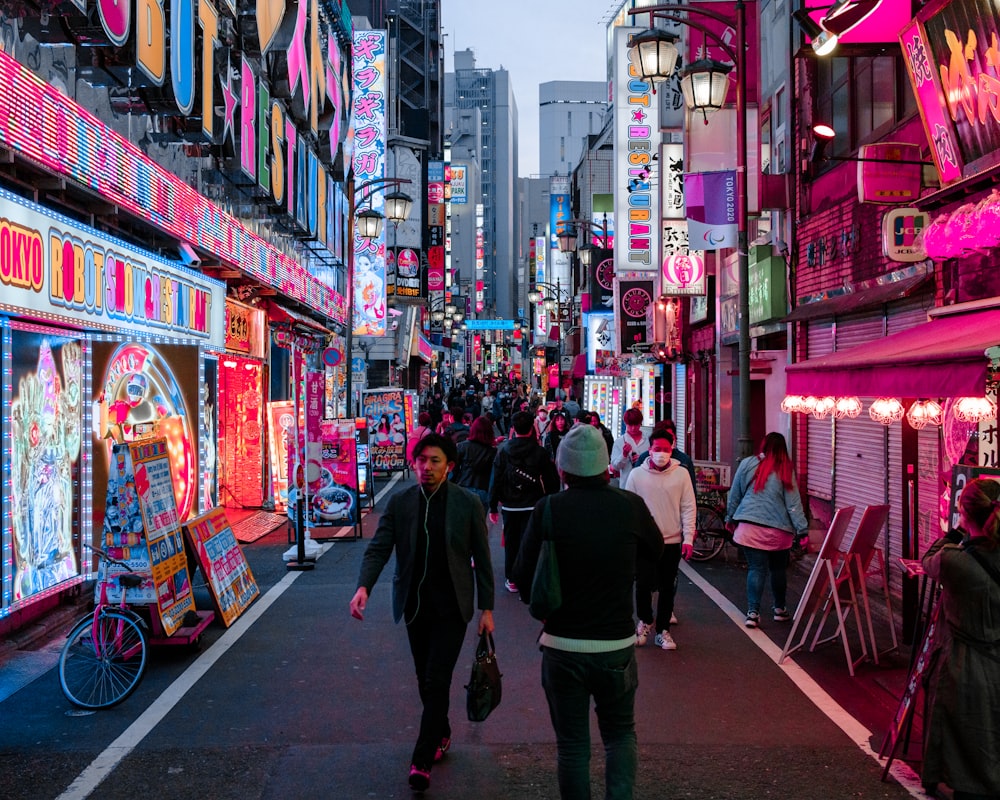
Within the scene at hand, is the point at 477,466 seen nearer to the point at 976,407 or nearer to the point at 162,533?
the point at 162,533

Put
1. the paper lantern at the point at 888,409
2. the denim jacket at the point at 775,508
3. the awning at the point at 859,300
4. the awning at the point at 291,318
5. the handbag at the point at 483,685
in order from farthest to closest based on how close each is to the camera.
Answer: the awning at the point at 291,318 < the awning at the point at 859,300 < the paper lantern at the point at 888,409 < the denim jacket at the point at 775,508 < the handbag at the point at 483,685

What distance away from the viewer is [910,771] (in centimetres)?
600

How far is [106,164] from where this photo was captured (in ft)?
36.4

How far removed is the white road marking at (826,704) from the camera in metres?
5.91

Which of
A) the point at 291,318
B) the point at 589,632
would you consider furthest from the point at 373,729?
the point at 291,318

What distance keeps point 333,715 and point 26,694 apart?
2392 millimetres

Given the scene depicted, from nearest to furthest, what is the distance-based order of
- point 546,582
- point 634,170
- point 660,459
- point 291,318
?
1. point 546,582
2. point 660,459
3. point 291,318
4. point 634,170

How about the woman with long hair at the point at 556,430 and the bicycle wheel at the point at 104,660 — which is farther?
the woman with long hair at the point at 556,430

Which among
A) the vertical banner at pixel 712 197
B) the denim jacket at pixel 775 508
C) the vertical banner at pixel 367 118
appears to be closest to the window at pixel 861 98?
the vertical banner at pixel 712 197

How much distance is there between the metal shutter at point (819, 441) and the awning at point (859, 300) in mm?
421

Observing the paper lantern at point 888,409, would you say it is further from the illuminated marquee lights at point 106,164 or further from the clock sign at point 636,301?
the clock sign at point 636,301

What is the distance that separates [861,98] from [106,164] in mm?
10286

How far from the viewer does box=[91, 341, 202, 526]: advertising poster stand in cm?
1148

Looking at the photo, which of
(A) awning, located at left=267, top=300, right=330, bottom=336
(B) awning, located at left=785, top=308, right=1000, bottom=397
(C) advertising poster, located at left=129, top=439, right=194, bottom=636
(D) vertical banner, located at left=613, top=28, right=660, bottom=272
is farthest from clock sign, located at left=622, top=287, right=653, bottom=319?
(C) advertising poster, located at left=129, top=439, right=194, bottom=636
